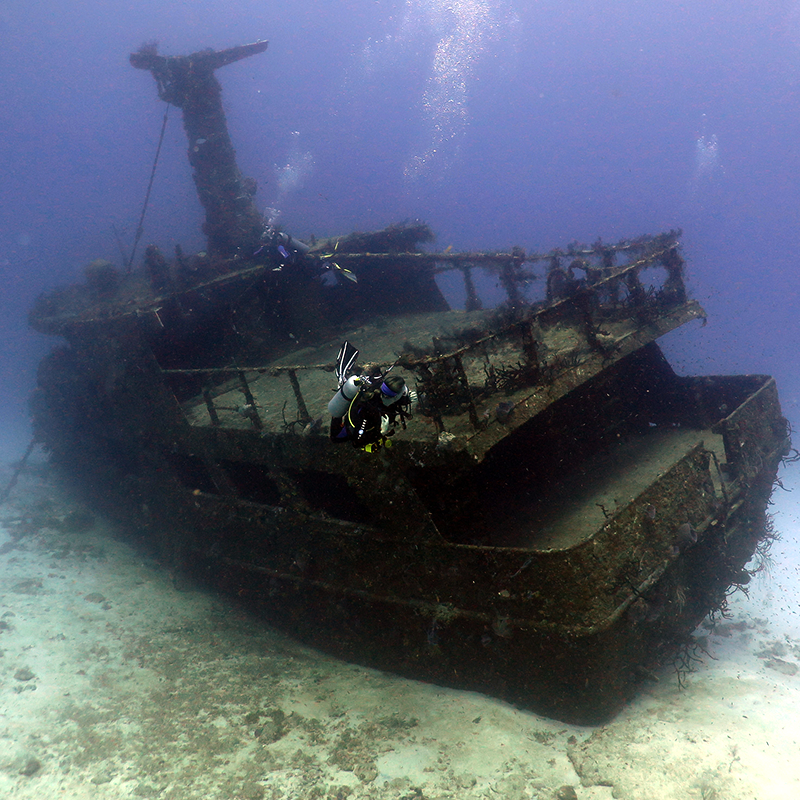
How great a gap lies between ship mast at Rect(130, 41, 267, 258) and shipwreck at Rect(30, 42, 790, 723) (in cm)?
143

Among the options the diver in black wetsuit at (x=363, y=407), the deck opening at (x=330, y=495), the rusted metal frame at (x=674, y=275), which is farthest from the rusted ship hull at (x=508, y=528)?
the diver in black wetsuit at (x=363, y=407)

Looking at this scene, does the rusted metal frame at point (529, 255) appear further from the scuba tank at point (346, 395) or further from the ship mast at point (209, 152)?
the scuba tank at point (346, 395)

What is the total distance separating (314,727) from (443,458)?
3.21 meters

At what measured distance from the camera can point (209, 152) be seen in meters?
13.1

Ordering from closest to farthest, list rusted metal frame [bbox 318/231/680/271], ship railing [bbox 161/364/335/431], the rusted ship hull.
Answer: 1. the rusted ship hull
2. ship railing [bbox 161/364/335/431]
3. rusted metal frame [bbox 318/231/680/271]

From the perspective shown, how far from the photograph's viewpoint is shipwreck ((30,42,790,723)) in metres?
5.29

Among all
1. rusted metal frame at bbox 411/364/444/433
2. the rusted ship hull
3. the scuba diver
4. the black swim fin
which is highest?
the black swim fin

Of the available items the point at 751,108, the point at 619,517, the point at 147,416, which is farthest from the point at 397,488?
the point at 751,108

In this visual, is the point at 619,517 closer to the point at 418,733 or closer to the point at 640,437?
the point at 418,733

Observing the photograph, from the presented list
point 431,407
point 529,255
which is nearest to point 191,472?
point 431,407

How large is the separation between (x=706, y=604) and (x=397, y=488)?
4.07 m

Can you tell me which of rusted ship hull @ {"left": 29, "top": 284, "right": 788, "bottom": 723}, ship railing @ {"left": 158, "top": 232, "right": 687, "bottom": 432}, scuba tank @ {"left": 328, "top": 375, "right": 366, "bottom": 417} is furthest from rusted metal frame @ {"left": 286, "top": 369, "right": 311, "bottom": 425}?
scuba tank @ {"left": 328, "top": 375, "right": 366, "bottom": 417}

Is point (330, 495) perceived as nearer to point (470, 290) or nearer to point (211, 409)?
point (211, 409)

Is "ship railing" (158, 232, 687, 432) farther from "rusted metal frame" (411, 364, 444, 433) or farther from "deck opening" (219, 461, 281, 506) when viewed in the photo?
"deck opening" (219, 461, 281, 506)
